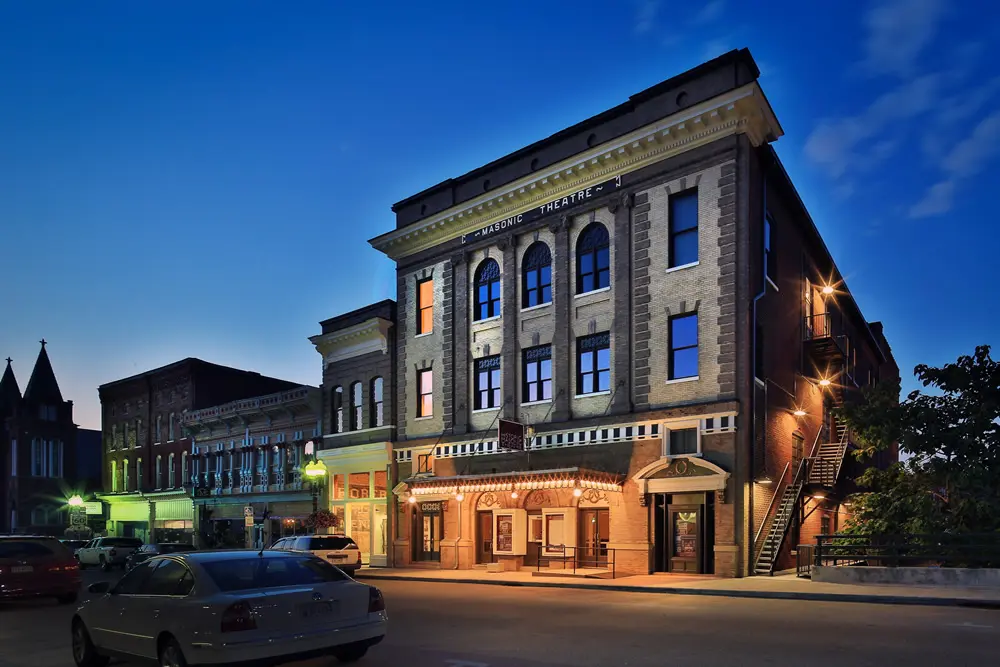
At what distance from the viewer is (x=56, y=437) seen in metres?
75.4

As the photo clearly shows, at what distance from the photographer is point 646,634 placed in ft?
42.5

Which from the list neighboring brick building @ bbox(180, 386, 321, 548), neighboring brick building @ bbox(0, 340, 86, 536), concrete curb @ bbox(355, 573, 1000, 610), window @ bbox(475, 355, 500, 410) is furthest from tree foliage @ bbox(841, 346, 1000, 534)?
neighboring brick building @ bbox(0, 340, 86, 536)

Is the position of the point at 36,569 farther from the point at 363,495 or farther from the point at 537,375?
the point at 363,495

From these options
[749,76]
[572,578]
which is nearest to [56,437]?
[572,578]

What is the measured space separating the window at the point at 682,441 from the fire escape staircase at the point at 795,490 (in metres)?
3.02

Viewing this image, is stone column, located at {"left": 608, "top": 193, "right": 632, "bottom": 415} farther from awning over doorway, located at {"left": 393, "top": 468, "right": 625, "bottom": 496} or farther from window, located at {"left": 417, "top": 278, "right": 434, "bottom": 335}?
window, located at {"left": 417, "top": 278, "right": 434, "bottom": 335}

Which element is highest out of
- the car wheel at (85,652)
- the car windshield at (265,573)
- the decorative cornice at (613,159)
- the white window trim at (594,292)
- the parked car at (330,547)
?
the decorative cornice at (613,159)

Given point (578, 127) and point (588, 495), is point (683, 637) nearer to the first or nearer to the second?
point (588, 495)

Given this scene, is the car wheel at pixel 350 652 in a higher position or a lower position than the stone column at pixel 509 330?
lower

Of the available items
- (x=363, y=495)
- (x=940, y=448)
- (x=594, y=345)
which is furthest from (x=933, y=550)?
(x=363, y=495)

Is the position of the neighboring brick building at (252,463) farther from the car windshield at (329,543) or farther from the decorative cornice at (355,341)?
the car windshield at (329,543)

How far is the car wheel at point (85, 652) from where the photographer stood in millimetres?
10914

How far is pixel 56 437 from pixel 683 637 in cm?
7486

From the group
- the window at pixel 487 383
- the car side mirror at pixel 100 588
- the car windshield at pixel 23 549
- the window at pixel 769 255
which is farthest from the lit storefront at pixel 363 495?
the car side mirror at pixel 100 588
